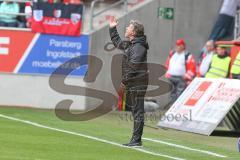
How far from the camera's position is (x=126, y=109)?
24016 mm

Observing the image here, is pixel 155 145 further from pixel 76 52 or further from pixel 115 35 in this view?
pixel 76 52

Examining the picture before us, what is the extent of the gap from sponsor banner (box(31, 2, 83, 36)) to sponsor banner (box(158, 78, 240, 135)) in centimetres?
589

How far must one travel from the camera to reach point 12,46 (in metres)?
23.9

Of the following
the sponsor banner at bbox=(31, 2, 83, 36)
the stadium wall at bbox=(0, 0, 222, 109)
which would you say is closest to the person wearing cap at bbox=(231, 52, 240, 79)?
the stadium wall at bbox=(0, 0, 222, 109)

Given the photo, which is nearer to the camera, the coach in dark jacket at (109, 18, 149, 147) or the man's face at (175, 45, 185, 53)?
the coach in dark jacket at (109, 18, 149, 147)

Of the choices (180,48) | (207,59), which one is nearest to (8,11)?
(180,48)

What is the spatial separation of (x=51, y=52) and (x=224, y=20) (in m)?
6.21

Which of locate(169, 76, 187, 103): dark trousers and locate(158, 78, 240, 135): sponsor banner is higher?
locate(158, 78, 240, 135): sponsor banner

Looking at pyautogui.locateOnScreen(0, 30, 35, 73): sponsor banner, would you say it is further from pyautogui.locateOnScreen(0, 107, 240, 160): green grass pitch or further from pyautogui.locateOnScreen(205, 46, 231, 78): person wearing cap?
pyautogui.locateOnScreen(205, 46, 231, 78): person wearing cap

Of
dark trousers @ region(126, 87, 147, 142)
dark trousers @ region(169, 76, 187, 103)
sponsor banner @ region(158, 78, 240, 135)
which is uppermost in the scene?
dark trousers @ region(126, 87, 147, 142)

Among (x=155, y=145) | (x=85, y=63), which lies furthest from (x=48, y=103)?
(x=155, y=145)

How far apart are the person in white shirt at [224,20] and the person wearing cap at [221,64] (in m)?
5.07

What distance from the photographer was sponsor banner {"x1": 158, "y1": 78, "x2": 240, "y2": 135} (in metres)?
17.6

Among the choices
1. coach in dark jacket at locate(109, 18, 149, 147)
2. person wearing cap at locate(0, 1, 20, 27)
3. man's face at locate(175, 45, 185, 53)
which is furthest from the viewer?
person wearing cap at locate(0, 1, 20, 27)
